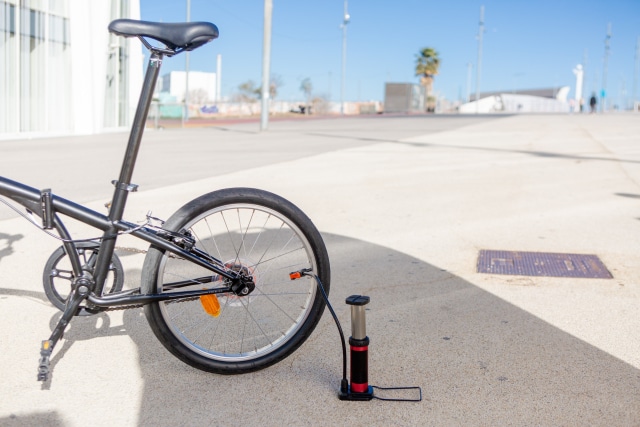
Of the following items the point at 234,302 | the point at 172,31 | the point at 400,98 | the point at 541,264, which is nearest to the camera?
the point at 172,31

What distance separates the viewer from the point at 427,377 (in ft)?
10.8

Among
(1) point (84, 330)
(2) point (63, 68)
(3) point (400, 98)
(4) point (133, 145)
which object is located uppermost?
(3) point (400, 98)

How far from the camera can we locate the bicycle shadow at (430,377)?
9.55 feet

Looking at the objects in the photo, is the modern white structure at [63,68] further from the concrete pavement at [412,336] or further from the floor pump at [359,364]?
the floor pump at [359,364]

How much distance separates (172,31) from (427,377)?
73.1 inches

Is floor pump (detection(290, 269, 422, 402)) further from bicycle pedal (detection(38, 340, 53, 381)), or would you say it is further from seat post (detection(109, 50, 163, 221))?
bicycle pedal (detection(38, 340, 53, 381))

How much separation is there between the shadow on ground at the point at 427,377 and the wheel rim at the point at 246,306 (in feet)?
0.51

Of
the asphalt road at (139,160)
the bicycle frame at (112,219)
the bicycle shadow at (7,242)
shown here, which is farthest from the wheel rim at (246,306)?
the asphalt road at (139,160)

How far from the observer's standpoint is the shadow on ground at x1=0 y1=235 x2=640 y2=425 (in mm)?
2898

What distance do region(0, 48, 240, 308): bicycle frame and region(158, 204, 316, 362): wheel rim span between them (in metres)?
0.11

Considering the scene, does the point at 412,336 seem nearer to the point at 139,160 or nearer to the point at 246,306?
the point at 246,306

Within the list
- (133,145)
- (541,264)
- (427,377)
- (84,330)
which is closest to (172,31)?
(133,145)

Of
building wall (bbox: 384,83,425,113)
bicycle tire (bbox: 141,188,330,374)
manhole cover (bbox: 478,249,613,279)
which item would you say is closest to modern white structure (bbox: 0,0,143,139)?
manhole cover (bbox: 478,249,613,279)

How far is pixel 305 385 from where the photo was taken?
10.5 feet
